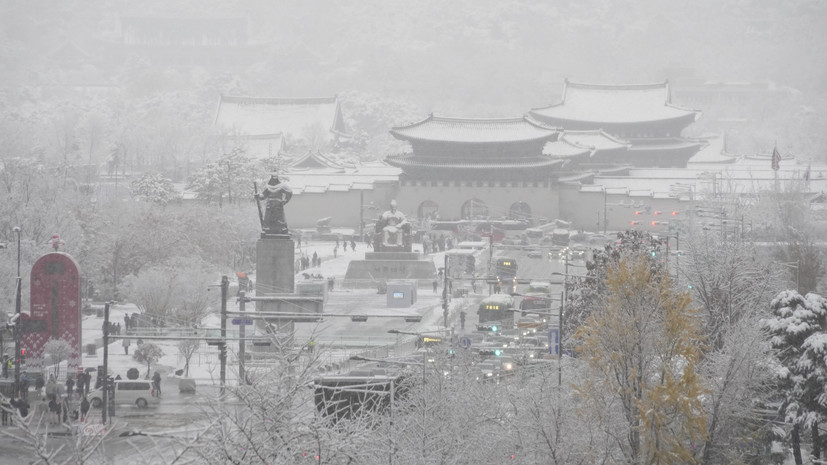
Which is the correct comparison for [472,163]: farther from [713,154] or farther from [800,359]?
[800,359]

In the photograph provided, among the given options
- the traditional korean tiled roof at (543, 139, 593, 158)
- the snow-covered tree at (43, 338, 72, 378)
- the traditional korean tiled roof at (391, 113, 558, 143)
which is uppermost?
the traditional korean tiled roof at (391, 113, 558, 143)

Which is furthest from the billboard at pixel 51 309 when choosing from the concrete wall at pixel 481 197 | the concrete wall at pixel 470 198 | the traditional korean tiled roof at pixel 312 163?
the traditional korean tiled roof at pixel 312 163

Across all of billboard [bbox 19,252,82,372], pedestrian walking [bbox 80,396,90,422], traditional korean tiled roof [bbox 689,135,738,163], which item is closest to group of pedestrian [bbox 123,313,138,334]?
billboard [bbox 19,252,82,372]

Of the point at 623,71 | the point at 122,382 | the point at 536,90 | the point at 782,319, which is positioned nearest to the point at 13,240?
the point at 122,382

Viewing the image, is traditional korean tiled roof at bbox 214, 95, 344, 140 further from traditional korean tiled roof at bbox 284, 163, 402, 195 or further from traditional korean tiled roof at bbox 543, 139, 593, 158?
traditional korean tiled roof at bbox 543, 139, 593, 158

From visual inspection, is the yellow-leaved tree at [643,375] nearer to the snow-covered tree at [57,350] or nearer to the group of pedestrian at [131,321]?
the snow-covered tree at [57,350]

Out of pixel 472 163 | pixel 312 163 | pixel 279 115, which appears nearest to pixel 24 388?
pixel 472 163

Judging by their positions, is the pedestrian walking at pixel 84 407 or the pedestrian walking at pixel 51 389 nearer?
the pedestrian walking at pixel 84 407
